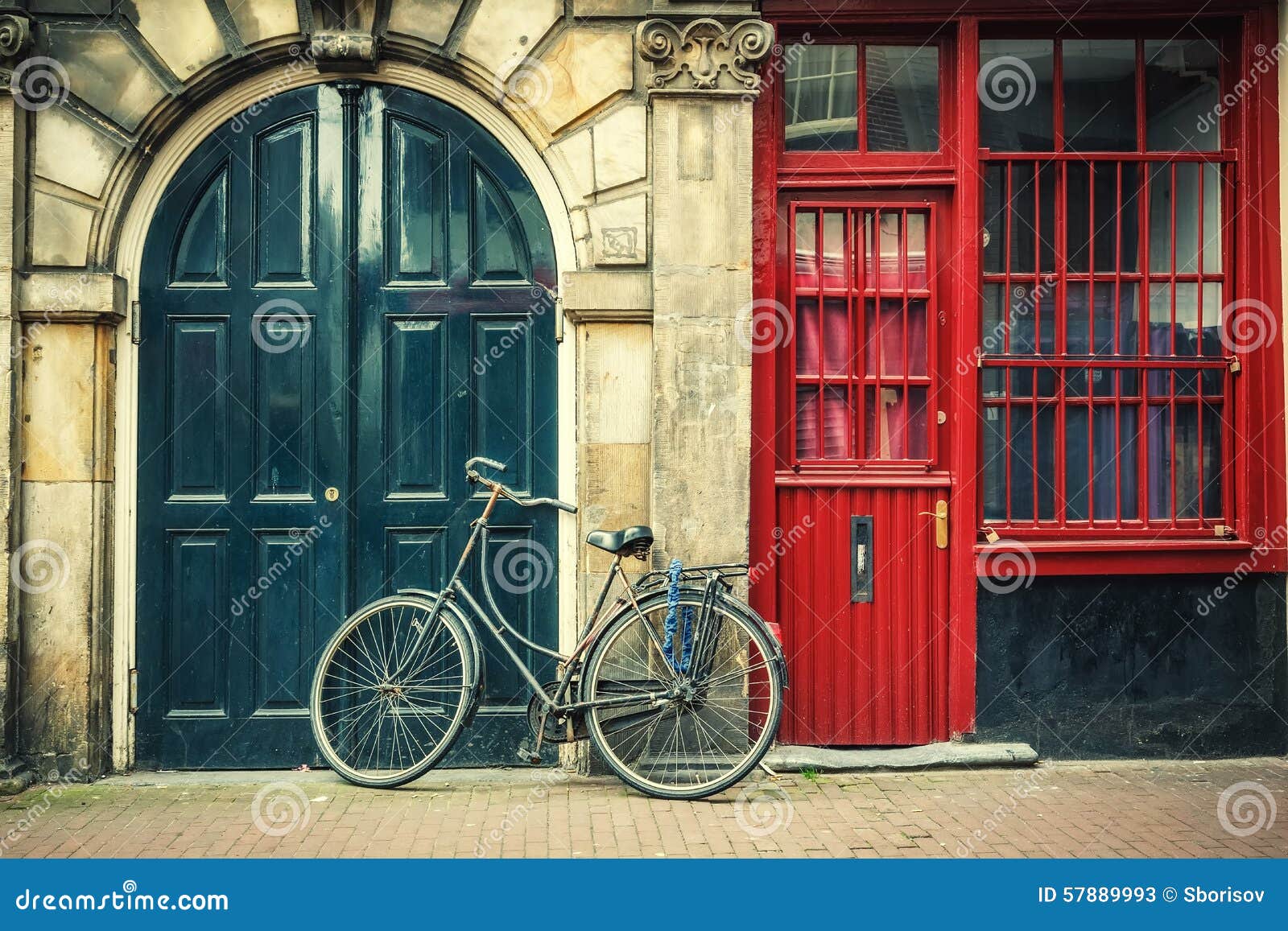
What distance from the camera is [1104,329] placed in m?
6.88

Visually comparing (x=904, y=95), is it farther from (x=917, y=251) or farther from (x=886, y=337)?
(x=886, y=337)

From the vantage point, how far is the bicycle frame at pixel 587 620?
6.12m

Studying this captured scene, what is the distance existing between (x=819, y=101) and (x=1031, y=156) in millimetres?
1222

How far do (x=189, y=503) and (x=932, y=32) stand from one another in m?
4.84

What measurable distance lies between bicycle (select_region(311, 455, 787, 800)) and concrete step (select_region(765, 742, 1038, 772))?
226 millimetres

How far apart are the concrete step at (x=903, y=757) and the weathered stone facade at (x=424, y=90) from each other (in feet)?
3.77

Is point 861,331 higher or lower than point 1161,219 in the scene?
lower

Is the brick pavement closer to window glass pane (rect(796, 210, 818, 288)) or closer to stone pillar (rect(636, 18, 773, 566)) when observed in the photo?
stone pillar (rect(636, 18, 773, 566))

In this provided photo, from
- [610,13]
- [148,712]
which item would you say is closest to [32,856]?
[148,712]

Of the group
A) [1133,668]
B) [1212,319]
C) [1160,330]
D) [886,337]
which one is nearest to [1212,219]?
[1212,319]

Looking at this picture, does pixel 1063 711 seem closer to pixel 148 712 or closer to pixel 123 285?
pixel 148 712

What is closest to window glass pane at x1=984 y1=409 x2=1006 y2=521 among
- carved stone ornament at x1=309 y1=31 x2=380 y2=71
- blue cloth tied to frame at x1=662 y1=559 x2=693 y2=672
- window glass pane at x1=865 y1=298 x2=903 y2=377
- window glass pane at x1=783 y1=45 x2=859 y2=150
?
window glass pane at x1=865 y1=298 x2=903 y2=377

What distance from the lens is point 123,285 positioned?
6539 mm

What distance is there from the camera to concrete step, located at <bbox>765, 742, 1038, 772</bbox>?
258 inches
